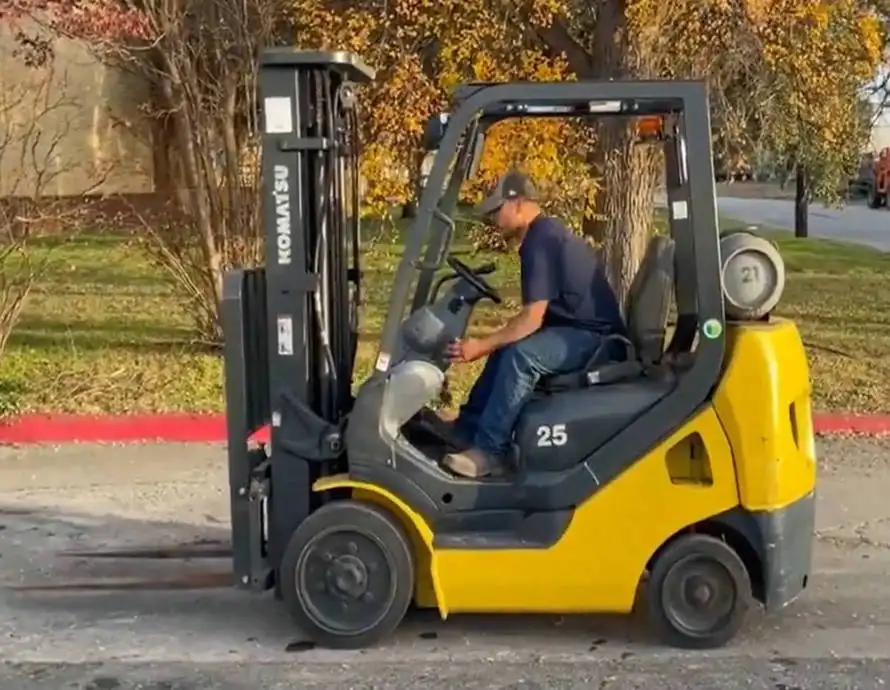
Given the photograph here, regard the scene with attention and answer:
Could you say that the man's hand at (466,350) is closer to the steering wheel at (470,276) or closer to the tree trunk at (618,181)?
the steering wheel at (470,276)

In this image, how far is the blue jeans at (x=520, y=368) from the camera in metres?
6.03

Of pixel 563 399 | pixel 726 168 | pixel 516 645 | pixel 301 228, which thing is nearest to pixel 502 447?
pixel 563 399

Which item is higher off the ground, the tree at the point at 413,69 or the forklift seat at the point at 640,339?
the tree at the point at 413,69

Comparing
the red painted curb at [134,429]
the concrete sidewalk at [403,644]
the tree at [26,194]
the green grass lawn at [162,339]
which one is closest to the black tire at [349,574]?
the concrete sidewalk at [403,644]

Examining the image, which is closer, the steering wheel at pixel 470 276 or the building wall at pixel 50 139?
the steering wheel at pixel 470 276

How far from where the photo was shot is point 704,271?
5773 millimetres

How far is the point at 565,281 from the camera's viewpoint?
6039 mm

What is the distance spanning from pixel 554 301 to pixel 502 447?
2.17 feet

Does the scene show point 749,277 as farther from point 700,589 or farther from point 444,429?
point 444,429

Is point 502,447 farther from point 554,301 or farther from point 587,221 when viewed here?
point 587,221

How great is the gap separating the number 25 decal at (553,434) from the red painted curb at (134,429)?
4904 mm

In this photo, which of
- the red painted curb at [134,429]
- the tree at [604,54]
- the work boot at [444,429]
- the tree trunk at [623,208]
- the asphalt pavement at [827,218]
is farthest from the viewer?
the asphalt pavement at [827,218]

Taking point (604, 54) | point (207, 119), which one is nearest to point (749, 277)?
point (604, 54)

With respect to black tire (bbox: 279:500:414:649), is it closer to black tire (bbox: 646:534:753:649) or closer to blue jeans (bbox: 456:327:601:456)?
blue jeans (bbox: 456:327:601:456)
